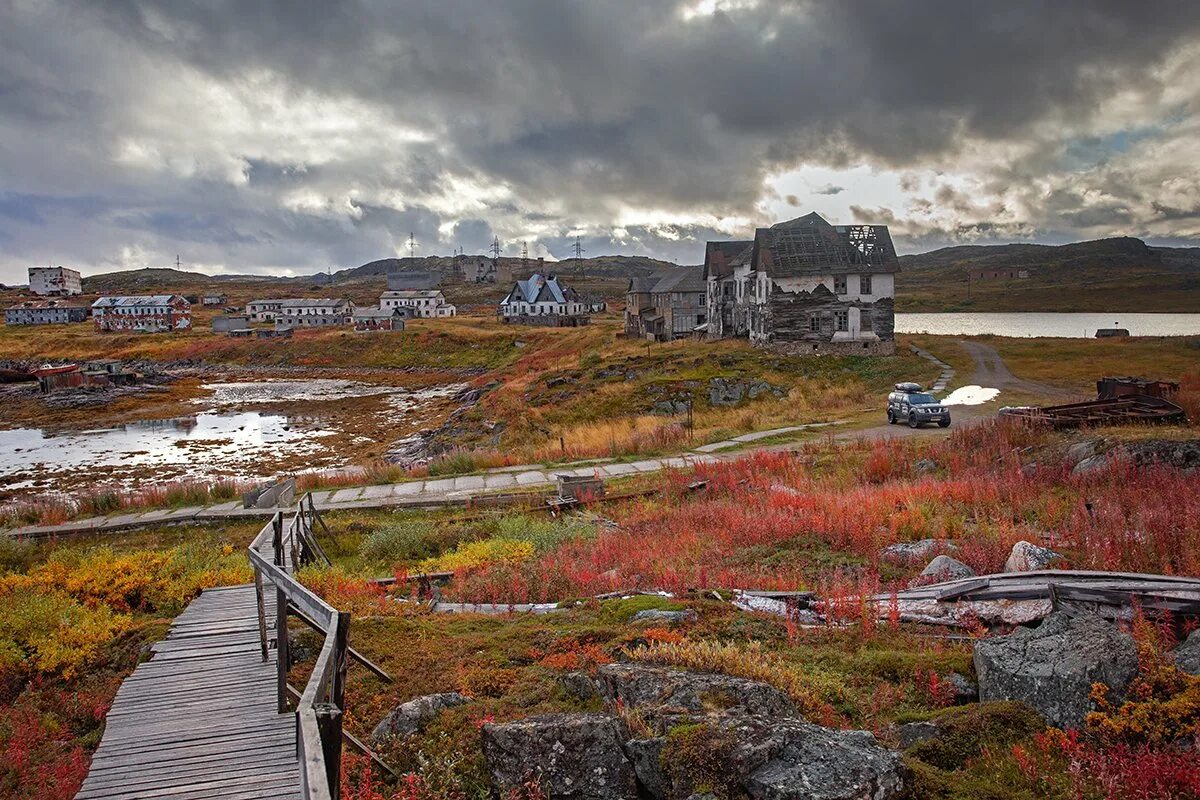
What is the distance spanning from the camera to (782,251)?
5512 cm

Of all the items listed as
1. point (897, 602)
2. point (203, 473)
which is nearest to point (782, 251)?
point (203, 473)

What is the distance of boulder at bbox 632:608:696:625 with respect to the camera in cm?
941

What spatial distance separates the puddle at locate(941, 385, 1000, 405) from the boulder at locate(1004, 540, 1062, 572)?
25.1 metres

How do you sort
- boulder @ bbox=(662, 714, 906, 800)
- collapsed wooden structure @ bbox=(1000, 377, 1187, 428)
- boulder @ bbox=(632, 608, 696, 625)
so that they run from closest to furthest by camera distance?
boulder @ bbox=(662, 714, 906, 800), boulder @ bbox=(632, 608, 696, 625), collapsed wooden structure @ bbox=(1000, 377, 1187, 428)

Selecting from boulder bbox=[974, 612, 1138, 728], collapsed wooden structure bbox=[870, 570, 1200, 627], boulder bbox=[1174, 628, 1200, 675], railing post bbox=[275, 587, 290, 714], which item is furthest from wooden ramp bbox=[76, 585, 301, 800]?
boulder bbox=[1174, 628, 1200, 675]

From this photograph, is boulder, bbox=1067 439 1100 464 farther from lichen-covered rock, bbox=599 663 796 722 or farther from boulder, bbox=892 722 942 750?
lichen-covered rock, bbox=599 663 796 722

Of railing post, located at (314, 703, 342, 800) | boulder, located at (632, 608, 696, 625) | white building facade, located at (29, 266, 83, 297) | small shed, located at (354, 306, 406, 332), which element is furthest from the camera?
white building facade, located at (29, 266, 83, 297)

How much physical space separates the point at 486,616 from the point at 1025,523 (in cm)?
1076

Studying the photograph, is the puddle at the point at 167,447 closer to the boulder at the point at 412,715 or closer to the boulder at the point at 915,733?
the boulder at the point at 412,715

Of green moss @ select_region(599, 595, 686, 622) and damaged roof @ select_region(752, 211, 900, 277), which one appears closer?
green moss @ select_region(599, 595, 686, 622)

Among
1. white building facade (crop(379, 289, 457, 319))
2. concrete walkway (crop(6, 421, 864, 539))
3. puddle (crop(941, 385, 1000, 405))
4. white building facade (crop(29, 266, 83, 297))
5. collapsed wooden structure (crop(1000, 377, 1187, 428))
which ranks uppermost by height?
white building facade (crop(29, 266, 83, 297))

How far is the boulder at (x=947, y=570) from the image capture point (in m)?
11.2

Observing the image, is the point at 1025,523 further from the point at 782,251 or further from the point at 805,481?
the point at 782,251

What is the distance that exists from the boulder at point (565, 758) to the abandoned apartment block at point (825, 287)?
50.3 m
